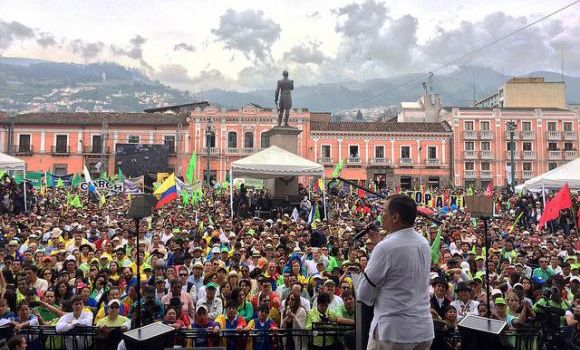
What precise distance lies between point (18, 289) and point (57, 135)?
172 ft

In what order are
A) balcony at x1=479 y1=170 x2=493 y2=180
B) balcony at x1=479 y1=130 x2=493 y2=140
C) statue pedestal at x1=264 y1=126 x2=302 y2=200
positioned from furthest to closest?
balcony at x1=479 y1=170 x2=493 y2=180, balcony at x1=479 y1=130 x2=493 y2=140, statue pedestal at x1=264 y1=126 x2=302 y2=200

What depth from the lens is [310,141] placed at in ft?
178

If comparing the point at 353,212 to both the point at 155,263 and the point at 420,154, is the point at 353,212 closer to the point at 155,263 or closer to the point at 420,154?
the point at 155,263

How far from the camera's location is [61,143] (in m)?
55.3

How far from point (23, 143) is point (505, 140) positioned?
51204mm

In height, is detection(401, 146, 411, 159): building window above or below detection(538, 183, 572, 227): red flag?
above

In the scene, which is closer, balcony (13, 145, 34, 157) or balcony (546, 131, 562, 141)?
balcony (546, 131, 562, 141)

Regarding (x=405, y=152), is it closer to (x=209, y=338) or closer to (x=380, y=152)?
(x=380, y=152)

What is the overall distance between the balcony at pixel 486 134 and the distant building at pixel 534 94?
574cm

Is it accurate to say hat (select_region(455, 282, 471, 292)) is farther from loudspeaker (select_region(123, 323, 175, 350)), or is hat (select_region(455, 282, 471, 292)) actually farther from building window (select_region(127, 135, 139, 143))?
building window (select_region(127, 135, 139, 143))

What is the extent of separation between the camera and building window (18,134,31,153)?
54.8 m

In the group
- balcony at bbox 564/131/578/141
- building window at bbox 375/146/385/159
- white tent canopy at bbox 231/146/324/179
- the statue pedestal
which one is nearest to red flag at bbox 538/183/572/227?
white tent canopy at bbox 231/146/324/179

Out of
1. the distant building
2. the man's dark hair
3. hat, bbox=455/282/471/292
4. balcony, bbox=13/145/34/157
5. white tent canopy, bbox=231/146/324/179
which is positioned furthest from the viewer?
the distant building

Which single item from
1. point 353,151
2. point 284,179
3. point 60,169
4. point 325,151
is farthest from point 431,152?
point 60,169
